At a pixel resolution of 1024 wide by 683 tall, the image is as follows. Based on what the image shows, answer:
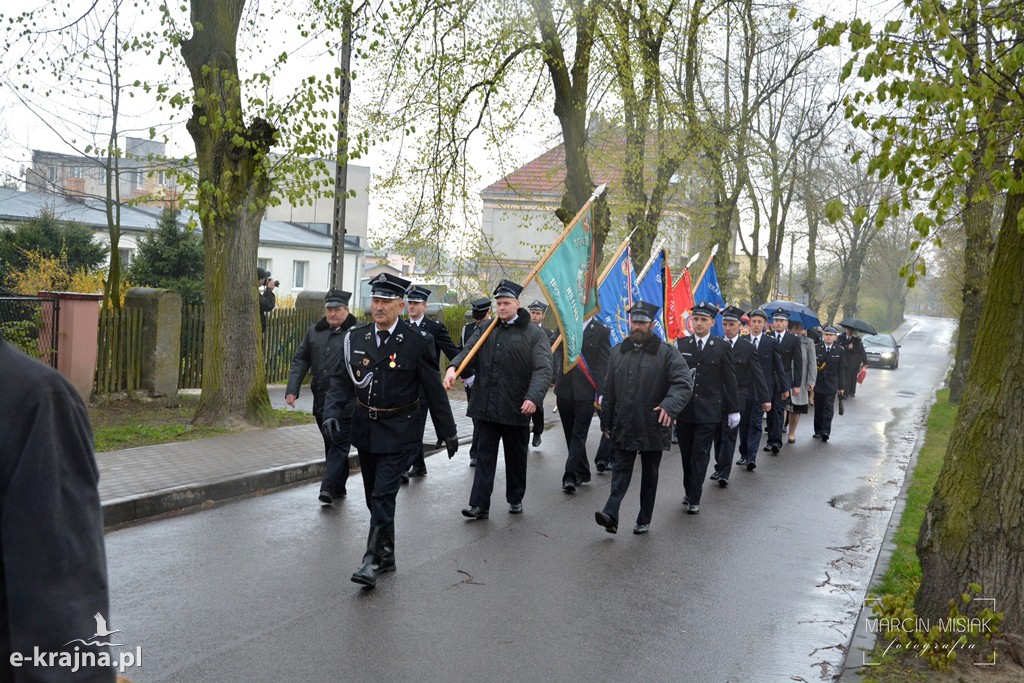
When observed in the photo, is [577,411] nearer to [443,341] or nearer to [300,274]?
[443,341]

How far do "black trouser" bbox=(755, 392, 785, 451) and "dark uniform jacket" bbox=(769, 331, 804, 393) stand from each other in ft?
1.47

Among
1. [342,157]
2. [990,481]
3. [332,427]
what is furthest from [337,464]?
[342,157]

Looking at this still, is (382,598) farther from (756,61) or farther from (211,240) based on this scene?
(756,61)

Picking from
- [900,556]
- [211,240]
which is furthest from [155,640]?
[211,240]

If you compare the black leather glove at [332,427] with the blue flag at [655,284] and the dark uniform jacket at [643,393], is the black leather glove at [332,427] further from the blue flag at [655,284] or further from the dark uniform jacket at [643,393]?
the blue flag at [655,284]

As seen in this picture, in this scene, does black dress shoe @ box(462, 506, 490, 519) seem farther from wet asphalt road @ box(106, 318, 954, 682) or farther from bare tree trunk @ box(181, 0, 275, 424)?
bare tree trunk @ box(181, 0, 275, 424)

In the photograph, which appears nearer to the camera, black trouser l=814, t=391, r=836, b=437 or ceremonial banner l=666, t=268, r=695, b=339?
ceremonial banner l=666, t=268, r=695, b=339

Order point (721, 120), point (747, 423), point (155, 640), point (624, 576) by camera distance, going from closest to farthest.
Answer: point (155, 640)
point (624, 576)
point (747, 423)
point (721, 120)

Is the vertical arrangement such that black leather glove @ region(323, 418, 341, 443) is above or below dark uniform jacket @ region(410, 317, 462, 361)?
below

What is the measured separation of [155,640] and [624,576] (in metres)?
3.36

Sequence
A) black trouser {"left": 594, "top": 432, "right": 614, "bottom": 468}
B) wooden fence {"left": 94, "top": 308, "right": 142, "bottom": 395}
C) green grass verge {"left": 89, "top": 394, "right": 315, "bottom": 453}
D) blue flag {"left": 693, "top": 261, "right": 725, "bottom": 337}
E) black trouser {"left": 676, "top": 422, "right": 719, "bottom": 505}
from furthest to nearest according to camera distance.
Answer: blue flag {"left": 693, "top": 261, "right": 725, "bottom": 337}
wooden fence {"left": 94, "top": 308, "right": 142, "bottom": 395}
black trouser {"left": 594, "top": 432, "right": 614, "bottom": 468}
green grass verge {"left": 89, "top": 394, "right": 315, "bottom": 453}
black trouser {"left": 676, "top": 422, "right": 719, "bottom": 505}

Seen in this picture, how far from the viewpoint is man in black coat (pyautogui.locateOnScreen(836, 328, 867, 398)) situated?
2293 cm

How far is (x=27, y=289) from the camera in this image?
21250 millimetres

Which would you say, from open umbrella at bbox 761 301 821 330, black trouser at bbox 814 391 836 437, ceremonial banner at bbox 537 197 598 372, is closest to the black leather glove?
→ ceremonial banner at bbox 537 197 598 372
